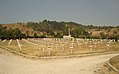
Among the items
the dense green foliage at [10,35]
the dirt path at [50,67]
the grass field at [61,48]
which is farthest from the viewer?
the dense green foliage at [10,35]

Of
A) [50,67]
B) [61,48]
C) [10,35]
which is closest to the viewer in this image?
[50,67]

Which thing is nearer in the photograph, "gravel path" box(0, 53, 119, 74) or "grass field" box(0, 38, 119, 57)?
"gravel path" box(0, 53, 119, 74)

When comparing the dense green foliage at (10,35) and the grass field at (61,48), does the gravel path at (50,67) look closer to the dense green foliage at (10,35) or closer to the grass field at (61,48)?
the grass field at (61,48)

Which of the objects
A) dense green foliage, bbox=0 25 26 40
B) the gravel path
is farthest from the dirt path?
dense green foliage, bbox=0 25 26 40

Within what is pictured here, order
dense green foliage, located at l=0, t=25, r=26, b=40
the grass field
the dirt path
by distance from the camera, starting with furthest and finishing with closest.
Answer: dense green foliage, located at l=0, t=25, r=26, b=40, the grass field, the dirt path

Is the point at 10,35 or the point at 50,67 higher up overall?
the point at 10,35

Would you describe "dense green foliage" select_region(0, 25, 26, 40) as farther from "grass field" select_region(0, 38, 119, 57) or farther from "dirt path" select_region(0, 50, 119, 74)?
"dirt path" select_region(0, 50, 119, 74)

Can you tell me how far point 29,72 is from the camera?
1466 centimetres

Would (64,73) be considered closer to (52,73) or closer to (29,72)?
(52,73)

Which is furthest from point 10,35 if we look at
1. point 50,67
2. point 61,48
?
point 50,67

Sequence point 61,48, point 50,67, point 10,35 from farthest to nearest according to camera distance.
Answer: point 10,35 < point 61,48 < point 50,67

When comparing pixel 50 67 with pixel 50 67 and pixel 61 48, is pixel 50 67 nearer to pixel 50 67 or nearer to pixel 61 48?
pixel 50 67

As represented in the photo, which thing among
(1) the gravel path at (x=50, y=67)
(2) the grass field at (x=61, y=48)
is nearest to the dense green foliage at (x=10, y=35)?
(2) the grass field at (x=61, y=48)

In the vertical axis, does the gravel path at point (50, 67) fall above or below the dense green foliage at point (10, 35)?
below
